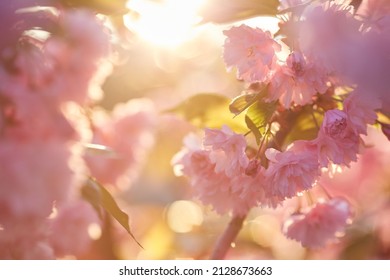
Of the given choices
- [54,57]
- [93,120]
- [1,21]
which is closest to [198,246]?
[93,120]

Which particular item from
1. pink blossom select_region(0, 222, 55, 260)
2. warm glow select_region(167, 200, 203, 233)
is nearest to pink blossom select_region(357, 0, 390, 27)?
pink blossom select_region(0, 222, 55, 260)

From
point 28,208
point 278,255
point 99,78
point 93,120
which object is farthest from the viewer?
point 278,255

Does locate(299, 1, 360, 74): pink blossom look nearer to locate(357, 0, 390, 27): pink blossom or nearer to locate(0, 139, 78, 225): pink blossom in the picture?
locate(357, 0, 390, 27): pink blossom

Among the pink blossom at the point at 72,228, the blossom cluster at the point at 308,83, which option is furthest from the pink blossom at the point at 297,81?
the pink blossom at the point at 72,228

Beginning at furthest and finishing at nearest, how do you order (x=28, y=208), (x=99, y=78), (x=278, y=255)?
(x=278, y=255) → (x=99, y=78) → (x=28, y=208)

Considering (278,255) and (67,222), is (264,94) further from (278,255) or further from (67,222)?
(278,255)

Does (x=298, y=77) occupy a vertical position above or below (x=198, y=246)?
above

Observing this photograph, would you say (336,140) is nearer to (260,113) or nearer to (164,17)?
(260,113)
